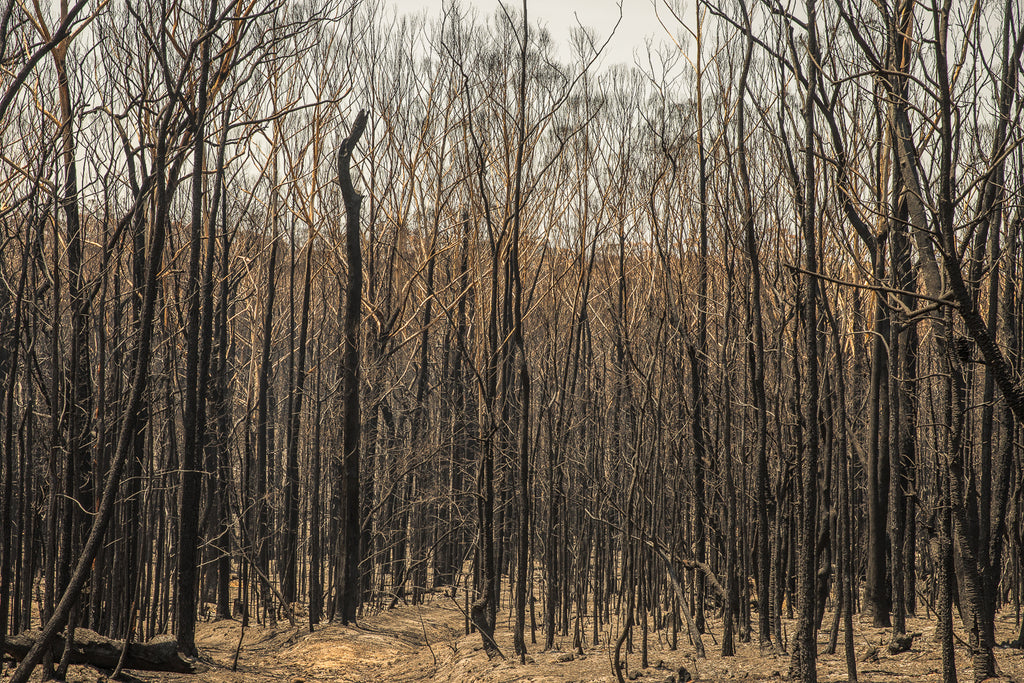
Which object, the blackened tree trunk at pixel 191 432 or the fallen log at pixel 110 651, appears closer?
the fallen log at pixel 110 651

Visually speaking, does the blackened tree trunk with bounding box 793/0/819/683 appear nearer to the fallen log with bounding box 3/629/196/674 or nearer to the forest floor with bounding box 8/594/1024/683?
the forest floor with bounding box 8/594/1024/683

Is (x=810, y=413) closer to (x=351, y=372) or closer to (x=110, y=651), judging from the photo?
(x=110, y=651)

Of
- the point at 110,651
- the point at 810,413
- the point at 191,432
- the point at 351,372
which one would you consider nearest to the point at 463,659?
the point at 110,651

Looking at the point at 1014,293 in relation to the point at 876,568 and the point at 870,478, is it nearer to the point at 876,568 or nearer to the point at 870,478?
the point at 870,478

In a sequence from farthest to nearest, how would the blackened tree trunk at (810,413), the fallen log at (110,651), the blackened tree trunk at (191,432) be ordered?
1. the blackened tree trunk at (191,432)
2. the fallen log at (110,651)
3. the blackened tree trunk at (810,413)

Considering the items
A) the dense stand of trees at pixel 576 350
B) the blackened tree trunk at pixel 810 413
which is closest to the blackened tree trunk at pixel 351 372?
the dense stand of trees at pixel 576 350

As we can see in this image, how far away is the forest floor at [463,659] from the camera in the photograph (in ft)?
20.9

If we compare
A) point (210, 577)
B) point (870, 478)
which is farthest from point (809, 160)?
point (210, 577)

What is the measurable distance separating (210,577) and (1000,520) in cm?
1091

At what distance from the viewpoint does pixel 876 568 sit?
794 cm

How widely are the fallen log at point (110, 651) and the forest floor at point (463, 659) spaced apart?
0.12m

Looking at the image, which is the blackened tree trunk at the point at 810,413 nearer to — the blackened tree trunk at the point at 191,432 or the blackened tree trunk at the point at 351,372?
the blackened tree trunk at the point at 191,432

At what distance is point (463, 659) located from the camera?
8164 millimetres

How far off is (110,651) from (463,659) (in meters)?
3.31
